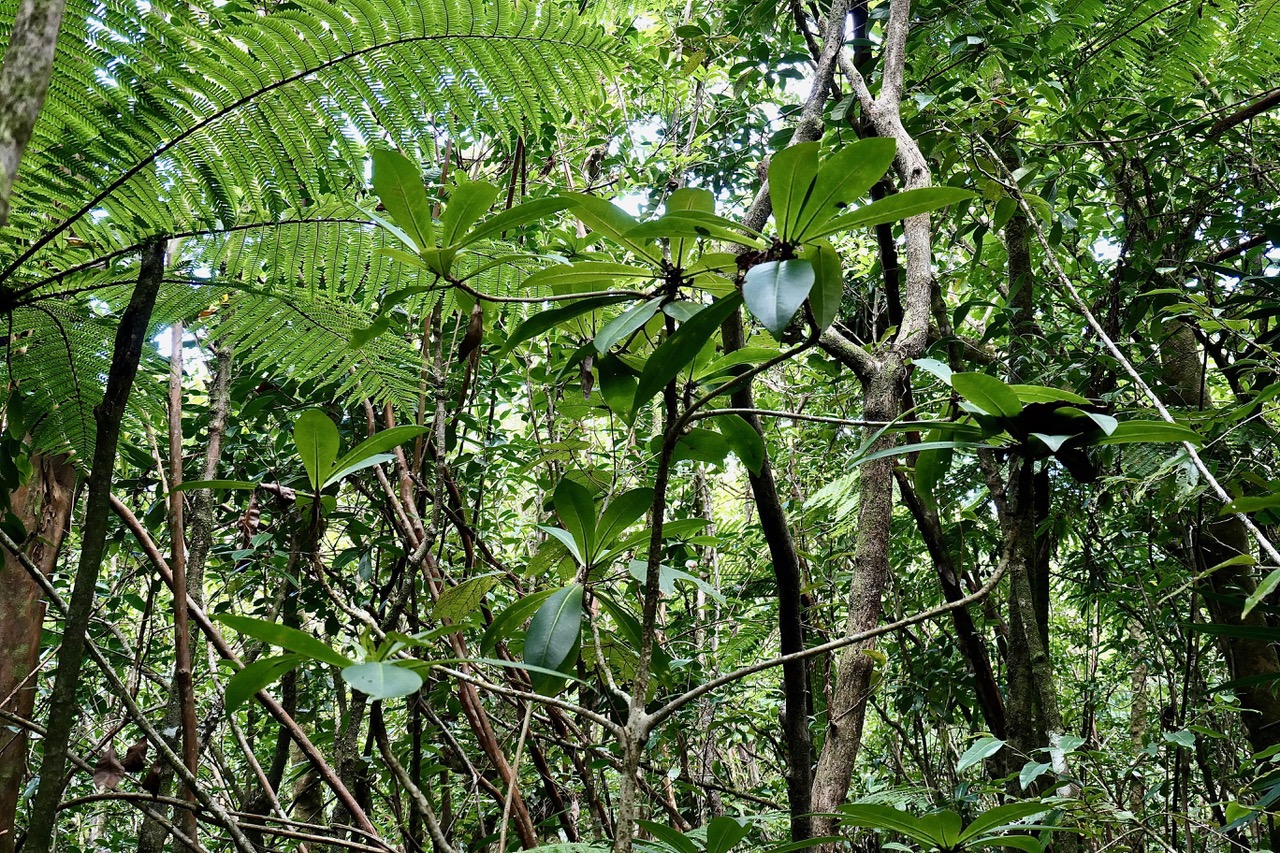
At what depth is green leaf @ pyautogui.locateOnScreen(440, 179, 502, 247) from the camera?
0.85 meters

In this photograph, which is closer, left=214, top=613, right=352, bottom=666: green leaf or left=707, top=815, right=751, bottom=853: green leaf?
left=214, top=613, right=352, bottom=666: green leaf

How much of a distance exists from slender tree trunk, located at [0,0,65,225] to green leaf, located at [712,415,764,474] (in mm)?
715

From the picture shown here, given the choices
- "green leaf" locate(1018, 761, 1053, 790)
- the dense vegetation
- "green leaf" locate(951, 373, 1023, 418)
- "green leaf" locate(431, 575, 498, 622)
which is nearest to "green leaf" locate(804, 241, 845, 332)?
the dense vegetation

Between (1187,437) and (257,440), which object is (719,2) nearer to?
(257,440)

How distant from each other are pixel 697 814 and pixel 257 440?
1.88 m

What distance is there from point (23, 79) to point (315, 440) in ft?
1.56

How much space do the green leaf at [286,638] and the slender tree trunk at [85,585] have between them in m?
0.17

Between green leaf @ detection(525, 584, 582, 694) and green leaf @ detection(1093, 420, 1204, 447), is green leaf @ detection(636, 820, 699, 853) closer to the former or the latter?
green leaf @ detection(525, 584, 582, 694)

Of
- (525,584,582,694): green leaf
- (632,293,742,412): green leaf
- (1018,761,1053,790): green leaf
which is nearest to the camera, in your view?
(632,293,742,412): green leaf


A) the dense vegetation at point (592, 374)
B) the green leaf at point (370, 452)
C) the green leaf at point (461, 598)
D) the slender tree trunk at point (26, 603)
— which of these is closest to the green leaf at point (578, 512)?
the dense vegetation at point (592, 374)

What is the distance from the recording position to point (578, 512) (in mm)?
1014

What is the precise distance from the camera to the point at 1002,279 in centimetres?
319

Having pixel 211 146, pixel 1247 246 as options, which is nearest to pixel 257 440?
pixel 211 146

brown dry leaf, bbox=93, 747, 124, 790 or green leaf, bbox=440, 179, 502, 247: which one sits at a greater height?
green leaf, bbox=440, 179, 502, 247
